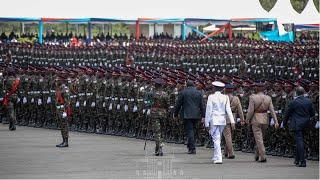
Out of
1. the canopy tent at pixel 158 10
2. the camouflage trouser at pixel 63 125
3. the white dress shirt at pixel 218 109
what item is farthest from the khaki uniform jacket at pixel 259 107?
the canopy tent at pixel 158 10

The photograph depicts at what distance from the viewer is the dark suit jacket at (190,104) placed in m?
22.5

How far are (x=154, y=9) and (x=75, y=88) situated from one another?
1404 inches

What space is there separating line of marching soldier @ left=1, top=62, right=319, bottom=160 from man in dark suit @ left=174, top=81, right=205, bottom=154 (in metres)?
0.33

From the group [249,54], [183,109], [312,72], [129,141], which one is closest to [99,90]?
[129,141]

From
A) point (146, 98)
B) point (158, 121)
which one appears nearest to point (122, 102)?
point (146, 98)

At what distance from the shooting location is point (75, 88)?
28281 millimetres

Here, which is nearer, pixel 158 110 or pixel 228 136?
pixel 228 136

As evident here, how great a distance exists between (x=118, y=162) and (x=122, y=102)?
6.11 metres

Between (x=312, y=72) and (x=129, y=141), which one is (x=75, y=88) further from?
(x=312, y=72)

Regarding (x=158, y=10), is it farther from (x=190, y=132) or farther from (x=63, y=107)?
(x=190, y=132)

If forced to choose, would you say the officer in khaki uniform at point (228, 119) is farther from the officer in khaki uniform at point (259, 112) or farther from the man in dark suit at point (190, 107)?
the man in dark suit at point (190, 107)

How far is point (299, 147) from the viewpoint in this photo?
66.7 feet

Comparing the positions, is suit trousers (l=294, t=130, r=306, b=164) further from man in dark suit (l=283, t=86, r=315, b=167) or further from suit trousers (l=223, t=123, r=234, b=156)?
suit trousers (l=223, t=123, r=234, b=156)

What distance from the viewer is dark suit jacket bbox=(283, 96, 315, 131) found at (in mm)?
20422
